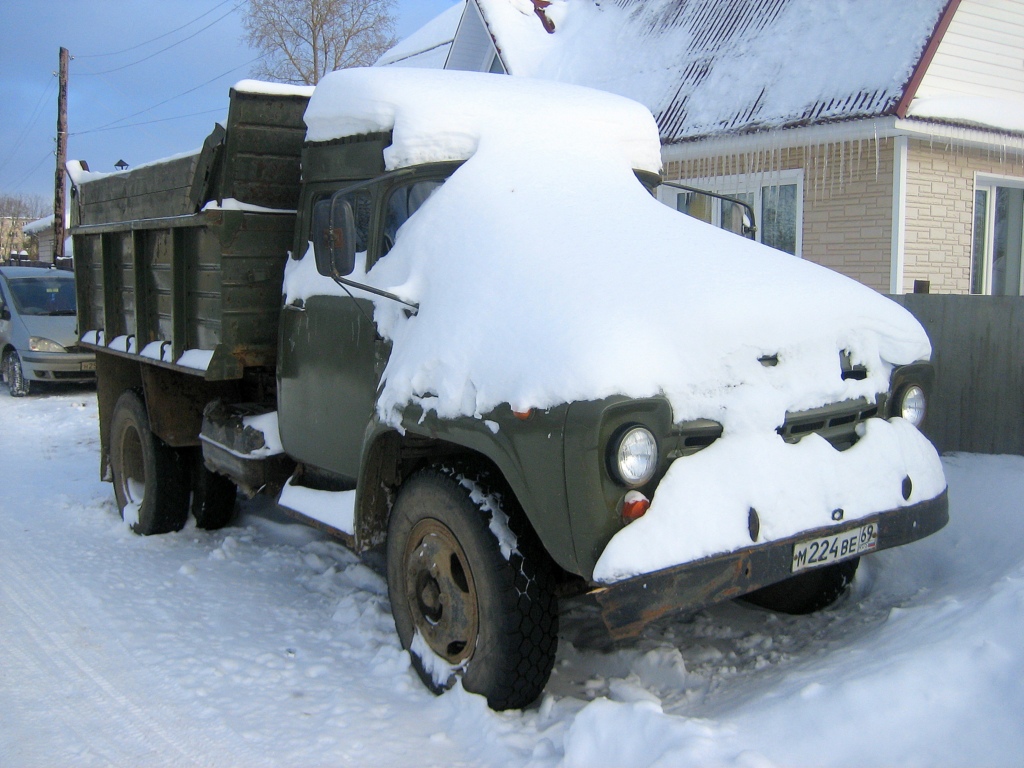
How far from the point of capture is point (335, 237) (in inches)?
150

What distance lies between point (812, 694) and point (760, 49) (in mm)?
10061

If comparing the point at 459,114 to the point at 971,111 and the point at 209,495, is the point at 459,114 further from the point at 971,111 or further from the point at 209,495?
the point at 971,111

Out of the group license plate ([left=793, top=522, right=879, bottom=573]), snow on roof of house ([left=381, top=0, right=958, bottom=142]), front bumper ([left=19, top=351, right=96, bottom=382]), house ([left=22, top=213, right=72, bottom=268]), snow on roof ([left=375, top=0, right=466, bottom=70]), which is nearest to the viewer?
license plate ([left=793, top=522, right=879, bottom=573])

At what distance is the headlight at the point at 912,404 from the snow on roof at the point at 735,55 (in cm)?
647

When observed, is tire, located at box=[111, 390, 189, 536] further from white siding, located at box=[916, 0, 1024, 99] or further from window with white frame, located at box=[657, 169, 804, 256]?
white siding, located at box=[916, 0, 1024, 99]

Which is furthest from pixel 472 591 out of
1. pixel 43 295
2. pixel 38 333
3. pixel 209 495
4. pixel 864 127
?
pixel 43 295

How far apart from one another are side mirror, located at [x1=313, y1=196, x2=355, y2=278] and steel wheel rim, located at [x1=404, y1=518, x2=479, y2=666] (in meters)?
A: 1.11

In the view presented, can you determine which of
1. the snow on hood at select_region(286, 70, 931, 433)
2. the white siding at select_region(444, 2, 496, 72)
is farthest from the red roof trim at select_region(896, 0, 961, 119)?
the white siding at select_region(444, 2, 496, 72)

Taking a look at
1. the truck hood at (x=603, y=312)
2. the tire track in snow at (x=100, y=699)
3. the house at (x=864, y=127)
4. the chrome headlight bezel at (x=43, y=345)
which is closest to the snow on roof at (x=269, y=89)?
the truck hood at (x=603, y=312)

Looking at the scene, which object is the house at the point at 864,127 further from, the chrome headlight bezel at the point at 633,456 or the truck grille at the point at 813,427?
the chrome headlight bezel at the point at 633,456

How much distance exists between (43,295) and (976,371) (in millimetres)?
13432

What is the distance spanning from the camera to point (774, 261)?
3889 millimetres

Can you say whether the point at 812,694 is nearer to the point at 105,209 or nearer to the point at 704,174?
the point at 105,209

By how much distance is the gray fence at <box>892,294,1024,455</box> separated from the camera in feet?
19.2
